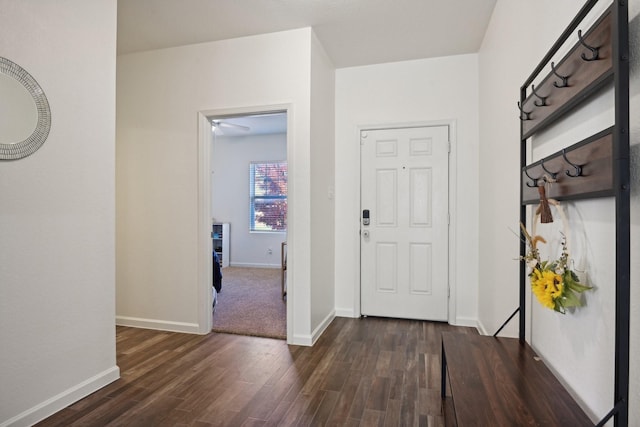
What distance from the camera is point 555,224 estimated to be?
1414 mm

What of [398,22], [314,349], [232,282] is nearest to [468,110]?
[398,22]

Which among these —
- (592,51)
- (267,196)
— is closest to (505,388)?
(592,51)

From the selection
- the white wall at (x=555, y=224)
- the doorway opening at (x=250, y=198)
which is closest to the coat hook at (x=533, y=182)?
the white wall at (x=555, y=224)

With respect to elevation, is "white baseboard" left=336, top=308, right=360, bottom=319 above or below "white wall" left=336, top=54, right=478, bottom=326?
Answer: below

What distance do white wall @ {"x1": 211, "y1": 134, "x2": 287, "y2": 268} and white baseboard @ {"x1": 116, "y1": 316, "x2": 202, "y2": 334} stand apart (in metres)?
3.73

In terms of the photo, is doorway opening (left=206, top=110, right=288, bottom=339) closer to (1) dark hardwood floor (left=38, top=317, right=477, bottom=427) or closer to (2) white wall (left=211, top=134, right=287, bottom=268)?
(2) white wall (left=211, top=134, right=287, bottom=268)

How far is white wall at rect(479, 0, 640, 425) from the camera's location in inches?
39.2

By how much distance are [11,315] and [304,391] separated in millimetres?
1622

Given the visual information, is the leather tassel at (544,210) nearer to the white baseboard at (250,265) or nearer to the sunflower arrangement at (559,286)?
the sunflower arrangement at (559,286)

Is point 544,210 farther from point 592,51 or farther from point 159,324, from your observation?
point 159,324

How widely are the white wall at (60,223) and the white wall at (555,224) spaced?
248cm

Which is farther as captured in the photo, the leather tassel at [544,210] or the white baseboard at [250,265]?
the white baseboard at [250,265]

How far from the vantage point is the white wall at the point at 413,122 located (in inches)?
135

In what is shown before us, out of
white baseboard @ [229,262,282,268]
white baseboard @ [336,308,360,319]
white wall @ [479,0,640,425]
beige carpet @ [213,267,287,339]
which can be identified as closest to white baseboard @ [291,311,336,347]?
beige carpet @ [213,267,287,339]
